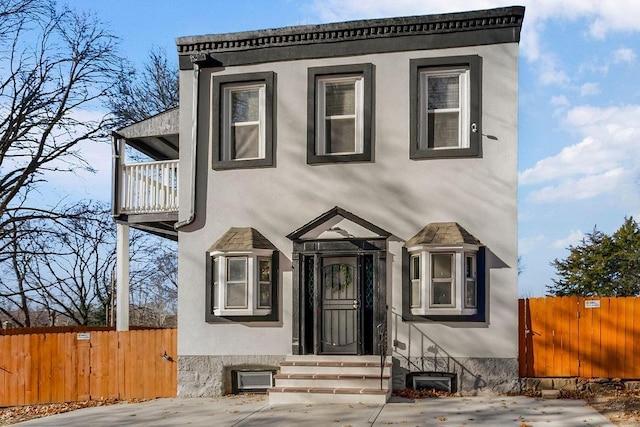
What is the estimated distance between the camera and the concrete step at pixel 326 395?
11.9 m

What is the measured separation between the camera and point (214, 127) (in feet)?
46.9

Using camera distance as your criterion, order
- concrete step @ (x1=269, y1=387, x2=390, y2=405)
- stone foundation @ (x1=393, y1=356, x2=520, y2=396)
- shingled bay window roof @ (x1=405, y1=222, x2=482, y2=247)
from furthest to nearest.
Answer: stone foundation @ (x1=393, y1=356, x2=520, y2=396)
shingled bay window roof @ (x1=405, y1=222, x2=482, y2=247)
concrete step @ (x1=269, y1=387, x2=390, y2=405)

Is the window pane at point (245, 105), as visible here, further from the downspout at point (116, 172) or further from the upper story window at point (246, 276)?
the downspout at point (116, 172)

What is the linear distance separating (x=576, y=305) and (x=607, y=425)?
3.10 meters

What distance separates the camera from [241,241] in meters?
13.5

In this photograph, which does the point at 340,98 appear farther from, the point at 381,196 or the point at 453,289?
the point at 453,289

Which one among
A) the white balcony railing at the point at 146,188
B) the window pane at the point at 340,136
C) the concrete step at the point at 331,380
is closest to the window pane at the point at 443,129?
the window pane at the point at 340,136

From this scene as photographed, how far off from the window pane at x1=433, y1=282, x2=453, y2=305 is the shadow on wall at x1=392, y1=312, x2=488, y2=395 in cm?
70

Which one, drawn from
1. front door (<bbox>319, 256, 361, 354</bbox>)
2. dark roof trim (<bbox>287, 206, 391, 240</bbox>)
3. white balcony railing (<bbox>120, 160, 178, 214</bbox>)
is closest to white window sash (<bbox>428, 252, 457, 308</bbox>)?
dark roof trim (<bbox>287, 206, 391, 240</bbox>)

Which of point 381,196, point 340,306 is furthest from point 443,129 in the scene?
point 340,306

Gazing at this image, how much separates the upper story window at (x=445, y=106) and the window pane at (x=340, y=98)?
1.29 meters

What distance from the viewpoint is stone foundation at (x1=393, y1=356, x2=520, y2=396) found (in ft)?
41.8

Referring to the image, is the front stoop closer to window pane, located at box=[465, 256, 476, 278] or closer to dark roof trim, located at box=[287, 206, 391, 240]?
window pane, located at box=[465, 256, 476, 278]

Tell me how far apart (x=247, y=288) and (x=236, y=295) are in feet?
1.08
